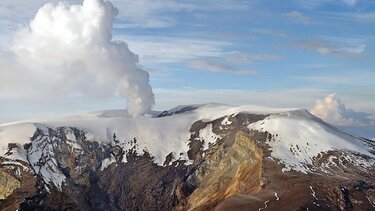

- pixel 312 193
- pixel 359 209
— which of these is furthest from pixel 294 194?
pixel 359 209

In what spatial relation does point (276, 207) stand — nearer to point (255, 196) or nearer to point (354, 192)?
point (255, 196)

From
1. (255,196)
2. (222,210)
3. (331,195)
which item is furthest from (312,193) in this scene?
(222,210)

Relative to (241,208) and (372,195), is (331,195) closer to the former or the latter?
(372,195)

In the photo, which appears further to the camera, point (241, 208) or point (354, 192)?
point (354, 192)

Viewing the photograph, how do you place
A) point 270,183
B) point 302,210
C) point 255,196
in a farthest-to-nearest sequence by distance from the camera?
1. point 270,183
2. point 255,196
3. point 302,210

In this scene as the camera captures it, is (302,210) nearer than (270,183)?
Yes

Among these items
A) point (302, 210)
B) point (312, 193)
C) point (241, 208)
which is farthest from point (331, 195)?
point (241, 208)

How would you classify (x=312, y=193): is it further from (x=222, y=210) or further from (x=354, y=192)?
(x=222, y=210)

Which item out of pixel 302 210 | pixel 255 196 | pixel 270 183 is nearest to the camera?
pixel 302 210
